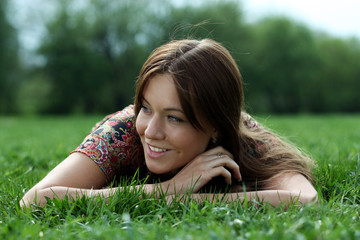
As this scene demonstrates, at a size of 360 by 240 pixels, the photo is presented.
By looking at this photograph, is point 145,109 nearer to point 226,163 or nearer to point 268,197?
point 226,163

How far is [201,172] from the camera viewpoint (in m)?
2.83

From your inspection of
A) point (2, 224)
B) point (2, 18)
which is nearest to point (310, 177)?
point (2, 224)

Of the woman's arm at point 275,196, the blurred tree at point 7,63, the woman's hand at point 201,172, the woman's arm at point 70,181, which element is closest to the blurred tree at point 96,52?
the blurred tree at point 7,63

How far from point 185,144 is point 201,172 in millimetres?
243

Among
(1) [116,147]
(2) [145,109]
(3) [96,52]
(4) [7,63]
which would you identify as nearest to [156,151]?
(2) [145,109]

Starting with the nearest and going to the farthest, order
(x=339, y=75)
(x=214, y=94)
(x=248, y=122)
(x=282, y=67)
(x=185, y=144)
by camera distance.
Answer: (x=214, y=94), (x=185, y=144), (x=248, y=122), (x=282, y=67), (x=339, y=75)

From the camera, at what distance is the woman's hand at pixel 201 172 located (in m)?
2.75

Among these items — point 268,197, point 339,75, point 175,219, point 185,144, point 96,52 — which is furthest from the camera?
point 339,75

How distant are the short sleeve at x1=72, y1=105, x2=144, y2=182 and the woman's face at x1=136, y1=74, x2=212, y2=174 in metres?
0.35

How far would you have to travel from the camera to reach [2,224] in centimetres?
226

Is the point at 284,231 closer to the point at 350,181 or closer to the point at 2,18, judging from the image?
the point at 350,181

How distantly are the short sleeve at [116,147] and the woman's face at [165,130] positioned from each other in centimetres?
35

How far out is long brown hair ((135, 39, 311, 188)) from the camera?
8.79 ft

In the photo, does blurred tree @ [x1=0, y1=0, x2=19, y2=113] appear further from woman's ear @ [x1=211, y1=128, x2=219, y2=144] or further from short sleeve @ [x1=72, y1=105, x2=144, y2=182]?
woman's ear @ [x1=211, y1=128, x2=219, y2=144]
